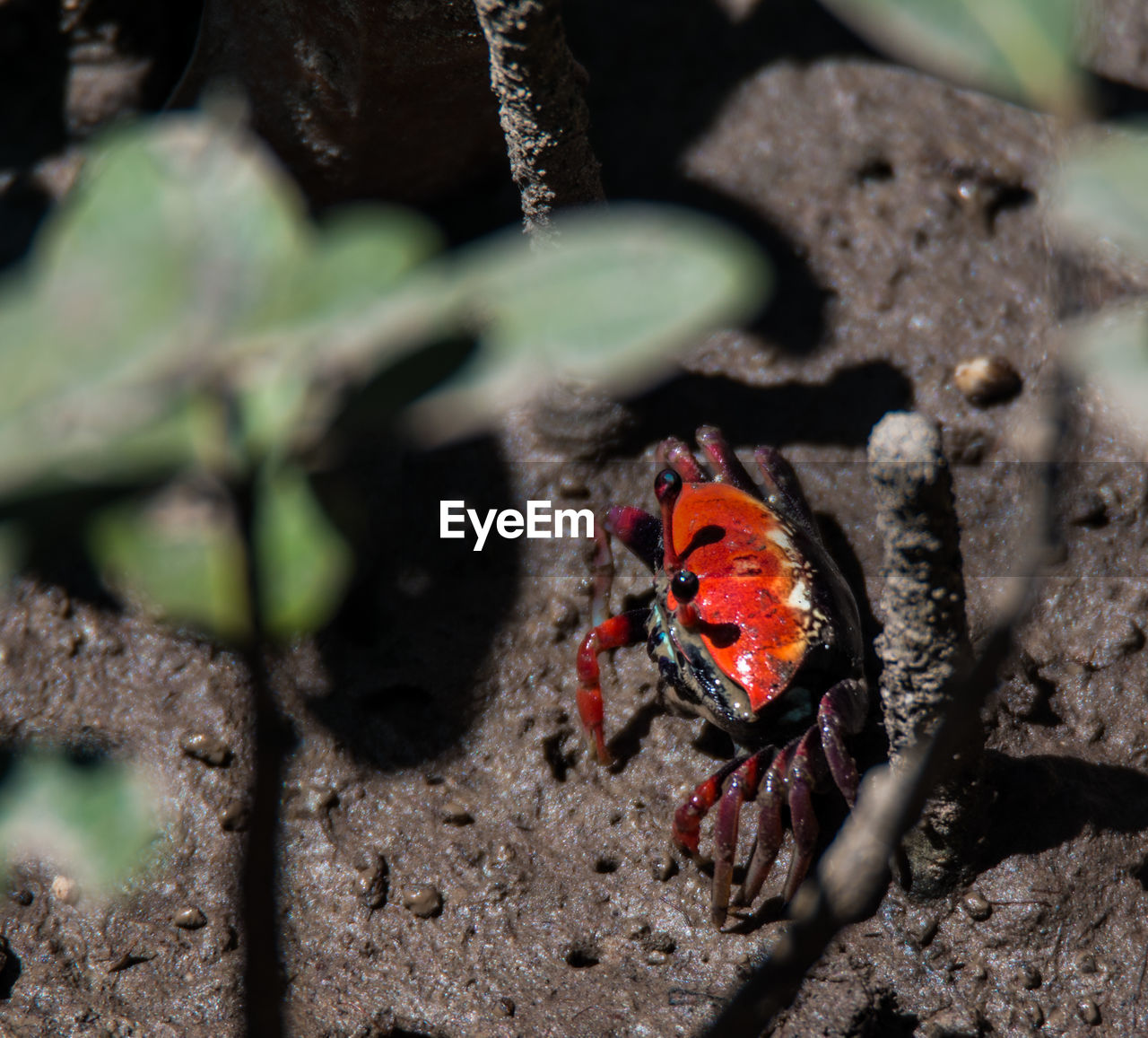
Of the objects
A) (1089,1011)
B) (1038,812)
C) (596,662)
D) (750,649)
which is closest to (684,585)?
(750,649)

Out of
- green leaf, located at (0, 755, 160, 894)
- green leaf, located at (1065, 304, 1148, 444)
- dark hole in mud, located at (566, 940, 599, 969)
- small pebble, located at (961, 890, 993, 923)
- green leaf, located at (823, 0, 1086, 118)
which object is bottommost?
dark hole in mud, located at (566, 940, 599, 969)

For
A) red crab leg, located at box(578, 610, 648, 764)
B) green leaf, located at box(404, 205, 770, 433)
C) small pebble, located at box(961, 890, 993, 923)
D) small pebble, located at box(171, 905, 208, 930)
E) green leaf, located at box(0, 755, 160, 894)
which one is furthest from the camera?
red crab leg, located at box(578, 610, 648, 764)

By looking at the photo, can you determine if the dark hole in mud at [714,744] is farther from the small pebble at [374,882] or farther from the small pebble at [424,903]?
the small pebble at [374,882]

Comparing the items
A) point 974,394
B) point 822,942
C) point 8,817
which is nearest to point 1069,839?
point 974,394

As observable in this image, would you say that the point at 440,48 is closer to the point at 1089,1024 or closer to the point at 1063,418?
the point at 1063,418

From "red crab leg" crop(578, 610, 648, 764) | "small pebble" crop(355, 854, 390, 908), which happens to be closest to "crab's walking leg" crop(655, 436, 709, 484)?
"red crab leg" crop(578, 610, 648, 764)

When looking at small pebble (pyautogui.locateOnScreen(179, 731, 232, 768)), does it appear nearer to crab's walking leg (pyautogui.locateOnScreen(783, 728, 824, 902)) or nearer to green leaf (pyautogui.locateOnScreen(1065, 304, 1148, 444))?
crab's walking leg (pyautogui.locateOnScreen(783, 728, 824, 902))
